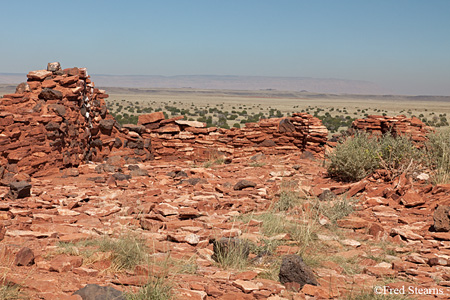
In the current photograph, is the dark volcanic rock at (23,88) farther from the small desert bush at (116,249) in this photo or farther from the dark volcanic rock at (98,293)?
the dark volcanic rock at (98,293)

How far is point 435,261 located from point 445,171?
139 inches

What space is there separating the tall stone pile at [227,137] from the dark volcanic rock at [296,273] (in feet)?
28.0

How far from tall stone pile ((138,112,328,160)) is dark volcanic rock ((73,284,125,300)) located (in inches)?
358

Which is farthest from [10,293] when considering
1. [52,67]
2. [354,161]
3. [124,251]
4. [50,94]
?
[52,67]

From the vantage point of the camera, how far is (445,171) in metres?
7.95

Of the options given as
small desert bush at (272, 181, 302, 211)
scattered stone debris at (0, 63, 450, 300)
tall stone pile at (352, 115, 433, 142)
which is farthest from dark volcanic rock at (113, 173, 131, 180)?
tall stone pile at (352, 115, 433, 142)

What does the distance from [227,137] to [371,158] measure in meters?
5.21

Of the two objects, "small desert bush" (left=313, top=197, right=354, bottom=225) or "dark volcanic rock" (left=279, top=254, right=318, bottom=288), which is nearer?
"dark volcanic rock" (left=279, top=254, right=318, bottom=288)

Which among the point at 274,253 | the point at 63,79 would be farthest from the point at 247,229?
the point at 63,79

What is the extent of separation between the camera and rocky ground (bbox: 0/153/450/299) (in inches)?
165

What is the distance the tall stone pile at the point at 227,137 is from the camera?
12.9 m

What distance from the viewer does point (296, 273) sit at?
168 inches

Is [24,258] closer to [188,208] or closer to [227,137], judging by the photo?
[188,208]

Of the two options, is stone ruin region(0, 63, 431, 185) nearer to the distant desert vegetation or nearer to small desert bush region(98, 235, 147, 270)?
small desert bush region(98, 235, 147, 270)
